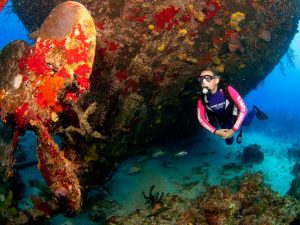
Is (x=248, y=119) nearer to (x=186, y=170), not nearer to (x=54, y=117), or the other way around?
(x=186, y=170)

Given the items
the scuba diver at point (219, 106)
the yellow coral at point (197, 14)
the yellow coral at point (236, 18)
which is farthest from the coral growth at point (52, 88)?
the yellow coral at point (236, 18)

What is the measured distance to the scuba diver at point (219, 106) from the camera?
6.49 meters

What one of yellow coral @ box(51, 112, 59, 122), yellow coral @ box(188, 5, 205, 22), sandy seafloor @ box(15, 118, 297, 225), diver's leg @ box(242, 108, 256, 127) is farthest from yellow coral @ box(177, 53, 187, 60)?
sandy seafloor @ box(15, 118, 297, 225)

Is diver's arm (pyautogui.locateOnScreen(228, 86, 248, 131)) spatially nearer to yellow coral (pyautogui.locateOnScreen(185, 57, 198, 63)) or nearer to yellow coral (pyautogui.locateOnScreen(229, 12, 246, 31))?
yellow coral (pyautogui.locateOnScreen(185, 57, 198, 63))

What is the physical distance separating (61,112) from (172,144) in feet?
23.6

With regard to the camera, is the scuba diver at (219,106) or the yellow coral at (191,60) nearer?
the scuba diver at (219,106)

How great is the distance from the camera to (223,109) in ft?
22.9

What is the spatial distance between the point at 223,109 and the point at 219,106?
15cm

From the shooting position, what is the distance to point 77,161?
5.99 metres

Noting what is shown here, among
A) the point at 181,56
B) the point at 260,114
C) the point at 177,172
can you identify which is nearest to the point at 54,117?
the point at 181,56

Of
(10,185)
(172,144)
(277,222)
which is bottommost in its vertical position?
(172,144)

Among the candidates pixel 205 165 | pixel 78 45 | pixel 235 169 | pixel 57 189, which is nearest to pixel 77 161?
pixel 57 189

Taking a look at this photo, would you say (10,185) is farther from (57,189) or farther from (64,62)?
(64,62)

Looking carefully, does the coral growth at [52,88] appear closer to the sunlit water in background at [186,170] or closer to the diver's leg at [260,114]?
the sunlit water in background at [186,170]
